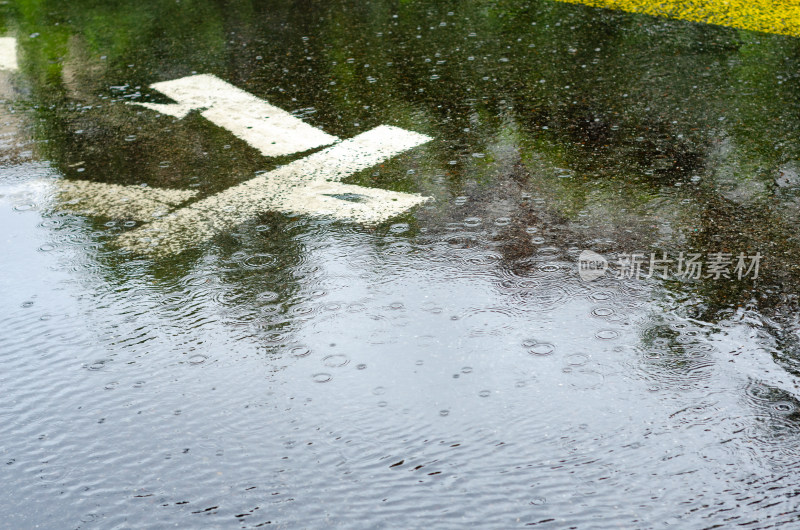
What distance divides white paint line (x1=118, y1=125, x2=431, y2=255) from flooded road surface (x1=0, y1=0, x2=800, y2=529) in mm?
24

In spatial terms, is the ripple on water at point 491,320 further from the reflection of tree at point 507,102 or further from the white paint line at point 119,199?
the white paint line at point 119,199

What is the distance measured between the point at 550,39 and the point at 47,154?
424cm

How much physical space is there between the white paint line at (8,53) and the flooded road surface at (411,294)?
1032 millimetres

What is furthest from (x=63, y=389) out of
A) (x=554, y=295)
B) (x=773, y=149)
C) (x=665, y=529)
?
(x=773, y=149)

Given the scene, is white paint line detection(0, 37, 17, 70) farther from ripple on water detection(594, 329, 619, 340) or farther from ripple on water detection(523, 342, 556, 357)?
ripple on water detection(594, 329, 619, 340)

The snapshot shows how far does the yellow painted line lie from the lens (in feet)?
23.2

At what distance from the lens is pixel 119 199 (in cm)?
477

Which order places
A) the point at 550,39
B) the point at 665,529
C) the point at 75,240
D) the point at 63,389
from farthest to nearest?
the point at 550,39 → the point at 75,240 → the point at 63,389 → the point at 665,529

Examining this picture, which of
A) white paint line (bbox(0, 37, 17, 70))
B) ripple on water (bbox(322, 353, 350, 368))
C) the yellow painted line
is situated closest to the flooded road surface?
ripple on water (bbox(322, 353, 350, 368))

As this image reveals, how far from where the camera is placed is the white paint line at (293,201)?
436cm

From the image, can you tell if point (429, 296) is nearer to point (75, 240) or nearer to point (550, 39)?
point (75, 240)

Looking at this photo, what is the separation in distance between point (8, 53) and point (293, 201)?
473 cm

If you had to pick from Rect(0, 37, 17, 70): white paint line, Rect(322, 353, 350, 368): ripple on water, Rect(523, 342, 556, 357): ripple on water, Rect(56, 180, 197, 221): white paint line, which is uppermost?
Rect(0, 37, 17, 70): white paint line

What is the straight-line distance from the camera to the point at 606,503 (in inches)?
104
